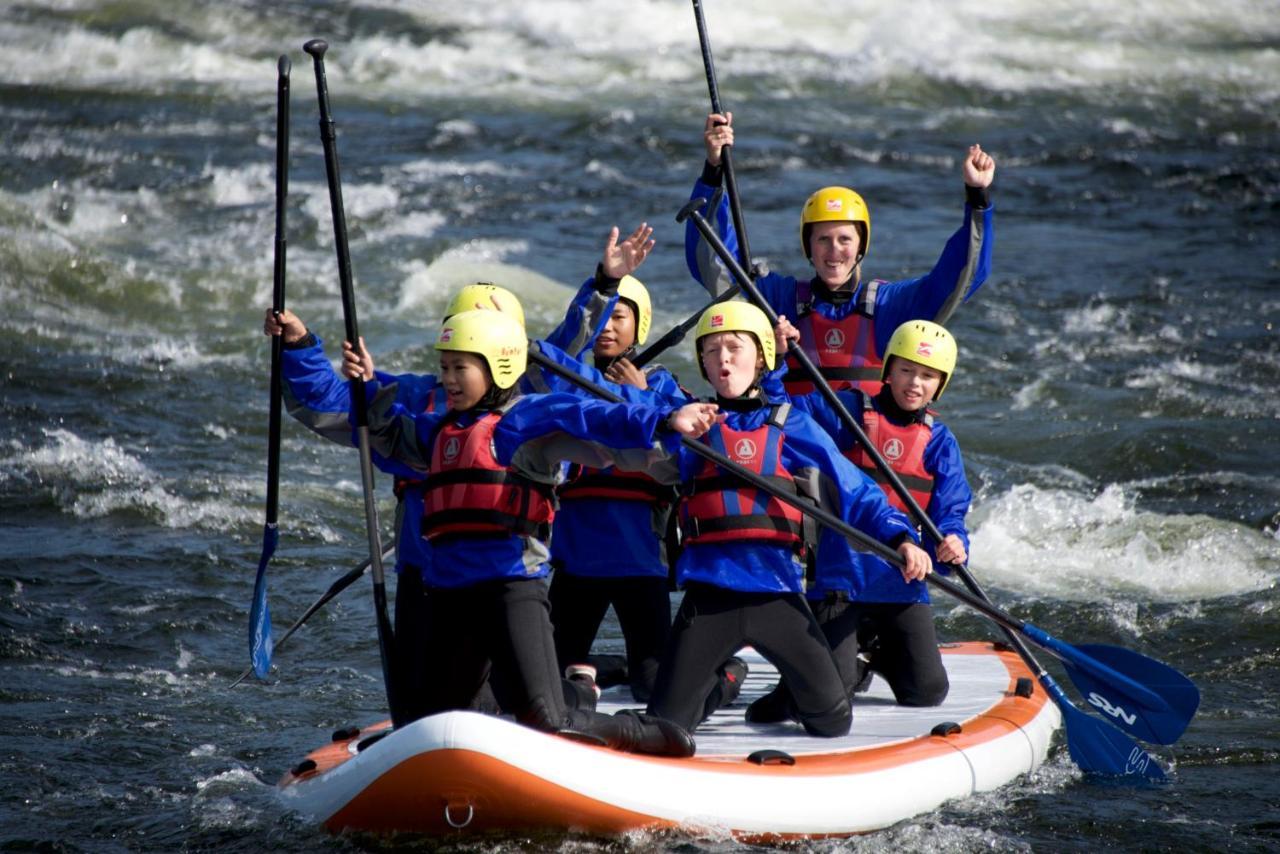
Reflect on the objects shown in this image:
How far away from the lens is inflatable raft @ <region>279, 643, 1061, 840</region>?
4.81 metres

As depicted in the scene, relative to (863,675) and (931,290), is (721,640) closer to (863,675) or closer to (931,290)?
(863,675)

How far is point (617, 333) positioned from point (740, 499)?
122 cm

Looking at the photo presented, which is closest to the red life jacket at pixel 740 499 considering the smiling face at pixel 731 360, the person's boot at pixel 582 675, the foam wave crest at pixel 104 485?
the smiling face at pixel 731 360

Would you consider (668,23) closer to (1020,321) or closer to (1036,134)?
(1036,134)

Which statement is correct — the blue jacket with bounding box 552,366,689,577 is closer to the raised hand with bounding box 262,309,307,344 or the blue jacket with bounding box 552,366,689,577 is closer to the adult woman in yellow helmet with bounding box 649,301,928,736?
the adult woman in yellow helmet with bounding box 649,301,928,736

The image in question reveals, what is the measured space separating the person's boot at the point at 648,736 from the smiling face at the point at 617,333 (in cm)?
157

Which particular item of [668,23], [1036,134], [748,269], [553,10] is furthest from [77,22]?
[748,269]

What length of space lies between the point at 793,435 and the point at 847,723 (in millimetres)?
1024

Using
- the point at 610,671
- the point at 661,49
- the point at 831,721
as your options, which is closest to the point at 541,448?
the point at 831,721

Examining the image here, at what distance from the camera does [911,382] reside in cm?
612

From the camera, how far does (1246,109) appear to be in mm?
21047

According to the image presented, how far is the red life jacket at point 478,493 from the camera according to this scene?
5.10 metres

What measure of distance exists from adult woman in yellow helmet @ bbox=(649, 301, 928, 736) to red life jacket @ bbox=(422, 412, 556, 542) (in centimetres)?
48

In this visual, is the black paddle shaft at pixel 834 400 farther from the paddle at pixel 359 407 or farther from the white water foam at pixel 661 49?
the white water foam at pixel 661 49
